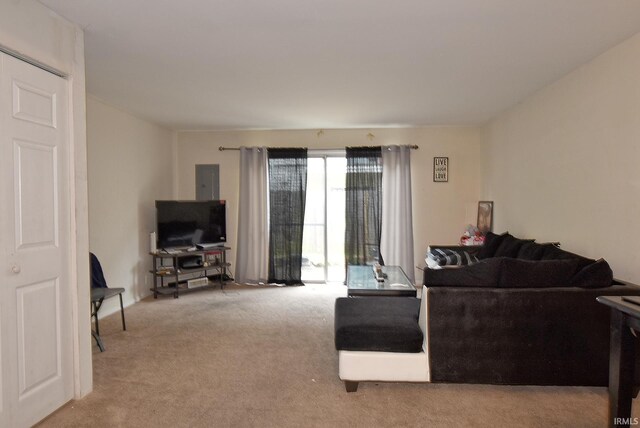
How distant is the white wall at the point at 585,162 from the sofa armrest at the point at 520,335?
0.62 meters

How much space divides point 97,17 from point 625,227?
3816mm

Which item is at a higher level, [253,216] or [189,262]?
[253,216]

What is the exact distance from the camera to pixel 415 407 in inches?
101

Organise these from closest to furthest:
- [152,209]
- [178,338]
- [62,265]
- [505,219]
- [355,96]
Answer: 1. [62,265]
2. [178,338]
3. [355,96]
4. [505,219]
5. [152,209]

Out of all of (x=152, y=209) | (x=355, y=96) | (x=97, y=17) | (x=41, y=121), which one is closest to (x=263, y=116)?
(x=355, y=96)

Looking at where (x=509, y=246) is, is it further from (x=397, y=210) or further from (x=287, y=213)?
(x=287, y=213)

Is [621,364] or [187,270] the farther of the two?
[187,270]

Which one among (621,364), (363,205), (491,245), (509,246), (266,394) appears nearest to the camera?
(621,364)

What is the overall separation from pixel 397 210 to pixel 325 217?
3.64ft

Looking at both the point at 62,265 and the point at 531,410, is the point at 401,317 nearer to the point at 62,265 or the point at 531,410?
the point at 531,410

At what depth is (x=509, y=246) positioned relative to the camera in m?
4.31

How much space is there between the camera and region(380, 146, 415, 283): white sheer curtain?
6141 millimetres

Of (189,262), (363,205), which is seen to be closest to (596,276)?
(363,205)

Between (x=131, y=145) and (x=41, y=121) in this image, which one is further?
(x=131, y=145)
